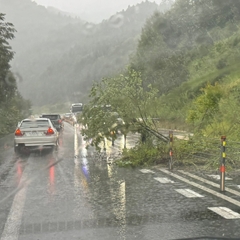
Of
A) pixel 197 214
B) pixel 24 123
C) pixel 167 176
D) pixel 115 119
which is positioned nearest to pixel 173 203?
pixel 197 214

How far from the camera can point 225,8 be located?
62.8 metres

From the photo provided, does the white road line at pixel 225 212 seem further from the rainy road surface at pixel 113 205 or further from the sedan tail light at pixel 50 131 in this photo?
the sedan tail light at pixel 50 131

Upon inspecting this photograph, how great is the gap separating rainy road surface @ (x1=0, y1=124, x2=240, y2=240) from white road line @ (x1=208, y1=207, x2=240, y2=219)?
0.04 feet

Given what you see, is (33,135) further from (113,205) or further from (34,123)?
(113,205)

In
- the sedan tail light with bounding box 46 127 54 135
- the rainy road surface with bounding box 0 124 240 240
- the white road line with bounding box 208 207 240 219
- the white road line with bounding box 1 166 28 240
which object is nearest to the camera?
the white road line with bounding box 1 166 28 240

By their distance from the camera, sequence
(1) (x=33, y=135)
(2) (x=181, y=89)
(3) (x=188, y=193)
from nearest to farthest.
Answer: (3) (x=188, y=193)
(1) (x=33, y=135)
(2) (x=181, y=89)

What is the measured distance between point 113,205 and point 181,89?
4137 centimetres

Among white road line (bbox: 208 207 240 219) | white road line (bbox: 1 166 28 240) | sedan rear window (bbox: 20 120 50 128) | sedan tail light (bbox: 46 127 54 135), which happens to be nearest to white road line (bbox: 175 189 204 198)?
white road line (bbox: 208 207 240 219)

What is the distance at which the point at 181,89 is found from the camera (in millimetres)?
49000

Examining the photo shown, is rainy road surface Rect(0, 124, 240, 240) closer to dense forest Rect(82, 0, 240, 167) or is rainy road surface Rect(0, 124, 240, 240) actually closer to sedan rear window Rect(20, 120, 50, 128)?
dense forest Rect(82, 0, 240, 167)

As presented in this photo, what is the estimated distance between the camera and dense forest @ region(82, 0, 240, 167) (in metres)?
14.9

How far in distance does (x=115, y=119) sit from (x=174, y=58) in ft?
147

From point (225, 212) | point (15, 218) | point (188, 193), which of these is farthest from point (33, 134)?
point (225, 212)

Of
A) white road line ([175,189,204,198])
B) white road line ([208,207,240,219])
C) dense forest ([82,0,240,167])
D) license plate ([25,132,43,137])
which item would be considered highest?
dense forest ([82,0,240,167])
